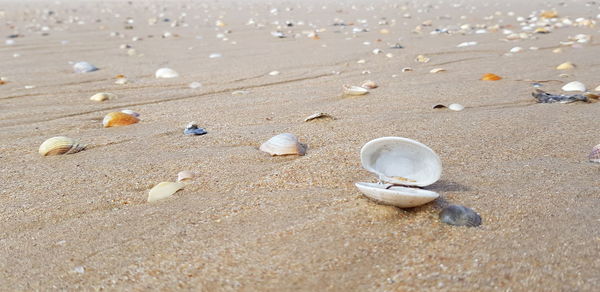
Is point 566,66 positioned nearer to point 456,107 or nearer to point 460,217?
point 456,107

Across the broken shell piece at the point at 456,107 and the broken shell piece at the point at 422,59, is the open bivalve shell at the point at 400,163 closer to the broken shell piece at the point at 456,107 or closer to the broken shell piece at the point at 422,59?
the broken shell piece at the point at 456,107

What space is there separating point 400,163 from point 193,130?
4.46 feet

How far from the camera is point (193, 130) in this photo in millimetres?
2727

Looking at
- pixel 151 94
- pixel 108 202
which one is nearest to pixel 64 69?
pixel 151 94

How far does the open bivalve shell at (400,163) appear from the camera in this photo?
5.45 ft

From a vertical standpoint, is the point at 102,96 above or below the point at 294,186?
below

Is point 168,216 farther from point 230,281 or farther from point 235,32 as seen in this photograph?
point 235,32

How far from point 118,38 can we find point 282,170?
636cm

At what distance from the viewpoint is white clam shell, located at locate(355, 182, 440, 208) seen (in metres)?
1.51

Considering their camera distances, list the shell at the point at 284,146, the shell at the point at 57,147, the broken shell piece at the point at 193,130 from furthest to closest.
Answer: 1. the broken shell piece at the point at 193,130
2. the shell at the point at 57,147
3. the shell at the point at 284,146

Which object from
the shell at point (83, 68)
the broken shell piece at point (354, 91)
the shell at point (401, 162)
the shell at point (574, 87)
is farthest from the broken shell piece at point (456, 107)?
the shell at point (83, 68)

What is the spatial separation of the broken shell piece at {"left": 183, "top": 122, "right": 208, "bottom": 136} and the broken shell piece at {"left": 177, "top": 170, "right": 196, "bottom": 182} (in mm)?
623

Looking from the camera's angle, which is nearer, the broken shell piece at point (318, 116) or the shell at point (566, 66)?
the broken shell piece at point (318, 116)

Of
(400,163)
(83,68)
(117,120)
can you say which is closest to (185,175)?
(400,163)
